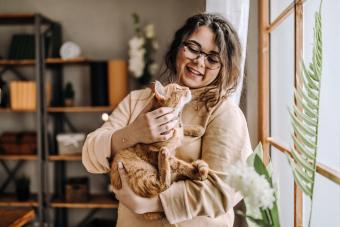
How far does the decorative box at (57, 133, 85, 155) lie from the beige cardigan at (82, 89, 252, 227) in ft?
6.63

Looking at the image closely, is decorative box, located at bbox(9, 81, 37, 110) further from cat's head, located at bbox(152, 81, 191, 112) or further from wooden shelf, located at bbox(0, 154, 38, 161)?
cat's head, located at bbox(152, 81, 191, 112)

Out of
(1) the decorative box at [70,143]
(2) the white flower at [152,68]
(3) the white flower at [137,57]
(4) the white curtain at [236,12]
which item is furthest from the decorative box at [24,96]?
(4) the white curtain at [236,12]

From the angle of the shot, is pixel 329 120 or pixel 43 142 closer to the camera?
pixel 329 120

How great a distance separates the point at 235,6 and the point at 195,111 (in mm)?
1009

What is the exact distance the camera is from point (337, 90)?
44.8 inches

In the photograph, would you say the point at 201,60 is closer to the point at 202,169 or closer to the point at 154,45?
the point at 202,169

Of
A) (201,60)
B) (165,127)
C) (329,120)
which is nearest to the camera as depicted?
(165,127)

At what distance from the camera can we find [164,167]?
0.91m

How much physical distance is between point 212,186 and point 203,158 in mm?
Result: 78

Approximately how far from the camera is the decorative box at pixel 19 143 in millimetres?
3137

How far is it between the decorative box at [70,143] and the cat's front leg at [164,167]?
89.7 inches

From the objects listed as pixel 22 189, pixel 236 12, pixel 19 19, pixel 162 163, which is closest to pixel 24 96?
pixel 19 19

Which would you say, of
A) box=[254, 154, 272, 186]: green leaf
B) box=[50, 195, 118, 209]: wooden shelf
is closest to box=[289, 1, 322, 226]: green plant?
box=[254, 154, 272, 186]: green leaf

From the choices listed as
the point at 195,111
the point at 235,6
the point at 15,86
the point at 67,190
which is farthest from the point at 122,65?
the point at 195,111
